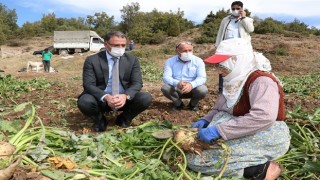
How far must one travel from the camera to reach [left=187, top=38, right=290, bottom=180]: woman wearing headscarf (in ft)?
8.05

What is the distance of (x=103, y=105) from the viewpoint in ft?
13.6

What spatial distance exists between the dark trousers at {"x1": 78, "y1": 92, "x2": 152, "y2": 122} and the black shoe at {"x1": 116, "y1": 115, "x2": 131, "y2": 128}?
28 millimetres

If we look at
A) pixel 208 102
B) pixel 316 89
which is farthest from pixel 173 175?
pixel 316 89

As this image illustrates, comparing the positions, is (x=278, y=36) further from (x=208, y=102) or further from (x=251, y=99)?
(x=251, y=99)

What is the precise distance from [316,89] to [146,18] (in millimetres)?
35752

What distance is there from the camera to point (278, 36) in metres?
22.0

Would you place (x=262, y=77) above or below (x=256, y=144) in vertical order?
above

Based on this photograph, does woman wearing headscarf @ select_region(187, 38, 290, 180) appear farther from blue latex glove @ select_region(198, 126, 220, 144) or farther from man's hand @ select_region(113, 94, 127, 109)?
man's hand @ select_region(113, 94, 127, 109)

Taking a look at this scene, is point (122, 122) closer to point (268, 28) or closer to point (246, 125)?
point (246, 125)

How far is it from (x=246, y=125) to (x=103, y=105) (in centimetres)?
206

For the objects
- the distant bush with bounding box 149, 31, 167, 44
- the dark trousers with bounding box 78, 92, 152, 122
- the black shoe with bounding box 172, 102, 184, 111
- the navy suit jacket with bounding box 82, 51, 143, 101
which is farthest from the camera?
the distant bush with bounding box 149, 31, 167, 44

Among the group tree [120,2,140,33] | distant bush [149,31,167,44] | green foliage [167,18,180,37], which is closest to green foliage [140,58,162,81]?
distant bush [149,31,167,44]

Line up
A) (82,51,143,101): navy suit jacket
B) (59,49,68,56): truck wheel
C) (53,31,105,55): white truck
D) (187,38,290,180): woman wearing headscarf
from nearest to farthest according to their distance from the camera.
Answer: (187,38,290,180): woman wearing headscarf, (82,51,143,101): navy suit jacket, (59,49,68,56): truck wheel, (53,31,105,55): white truck

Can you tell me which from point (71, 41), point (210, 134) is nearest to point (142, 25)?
point (71, 41)
